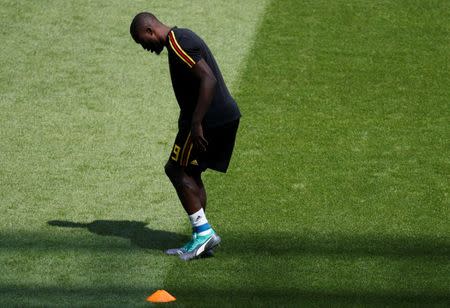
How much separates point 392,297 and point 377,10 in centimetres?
581

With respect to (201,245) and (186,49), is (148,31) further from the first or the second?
(201,245)

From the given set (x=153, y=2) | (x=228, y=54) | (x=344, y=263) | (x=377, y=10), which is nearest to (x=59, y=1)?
(x=153, y=2)

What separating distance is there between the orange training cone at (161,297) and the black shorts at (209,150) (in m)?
0.99

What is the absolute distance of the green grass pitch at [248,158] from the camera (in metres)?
7.06

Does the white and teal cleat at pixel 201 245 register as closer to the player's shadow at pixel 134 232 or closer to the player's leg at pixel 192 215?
the player's leg at pixel 192 215

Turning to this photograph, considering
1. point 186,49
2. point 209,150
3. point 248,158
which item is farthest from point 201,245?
point 248,158

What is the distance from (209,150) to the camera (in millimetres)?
7359

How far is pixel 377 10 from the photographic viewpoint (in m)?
12.0

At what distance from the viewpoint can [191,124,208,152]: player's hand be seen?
7031mm

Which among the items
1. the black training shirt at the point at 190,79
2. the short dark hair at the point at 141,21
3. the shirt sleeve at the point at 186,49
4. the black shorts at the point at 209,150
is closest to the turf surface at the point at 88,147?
the black shorts at the point at 209,150

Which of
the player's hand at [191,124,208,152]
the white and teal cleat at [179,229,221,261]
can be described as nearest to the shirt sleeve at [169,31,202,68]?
the player's hand at [191,124,208,152]

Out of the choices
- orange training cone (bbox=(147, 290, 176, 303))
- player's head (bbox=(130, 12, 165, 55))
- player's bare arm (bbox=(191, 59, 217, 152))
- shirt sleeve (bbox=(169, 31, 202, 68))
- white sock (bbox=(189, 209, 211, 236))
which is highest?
player's head (bbox=(130, 12, 165, 55))

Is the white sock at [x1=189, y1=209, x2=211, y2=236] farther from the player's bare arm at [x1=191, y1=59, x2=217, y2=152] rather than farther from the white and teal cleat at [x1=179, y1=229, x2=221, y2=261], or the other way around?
the player's bare arm at [x1=191, y1=59, x2=217, y2=152]

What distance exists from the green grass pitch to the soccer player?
0.29m
